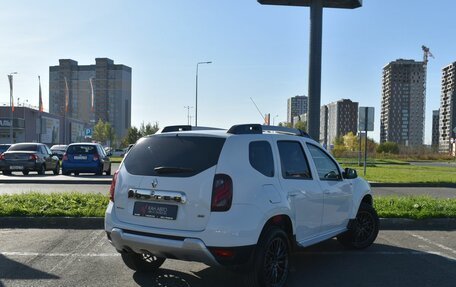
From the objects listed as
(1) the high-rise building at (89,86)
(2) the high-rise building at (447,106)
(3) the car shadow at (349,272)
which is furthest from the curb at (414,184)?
(1) the high-rise building at (89,86)

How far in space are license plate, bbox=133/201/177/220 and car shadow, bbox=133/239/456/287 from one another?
0.90 m

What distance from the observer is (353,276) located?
572cm

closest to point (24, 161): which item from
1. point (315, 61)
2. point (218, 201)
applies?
point (315, 61)

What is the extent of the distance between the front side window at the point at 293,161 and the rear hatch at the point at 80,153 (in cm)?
1583

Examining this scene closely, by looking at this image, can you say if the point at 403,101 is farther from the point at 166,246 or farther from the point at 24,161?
the point at 166,246

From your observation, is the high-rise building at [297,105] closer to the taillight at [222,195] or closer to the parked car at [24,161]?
the parked car at [24,161]

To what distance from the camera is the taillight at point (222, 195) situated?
4566 mm

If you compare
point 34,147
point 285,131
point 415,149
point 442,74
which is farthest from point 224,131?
point 442,74

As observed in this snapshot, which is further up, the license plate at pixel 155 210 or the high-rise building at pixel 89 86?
the high-rise building at pixel 89 86

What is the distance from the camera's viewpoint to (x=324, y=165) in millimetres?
6309

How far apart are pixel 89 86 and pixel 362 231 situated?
117025 mm

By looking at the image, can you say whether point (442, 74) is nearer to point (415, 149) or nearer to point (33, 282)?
point (415, 149)

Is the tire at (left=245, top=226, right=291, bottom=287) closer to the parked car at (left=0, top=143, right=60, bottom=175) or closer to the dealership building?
the parked car at (left=0, top=143, right=60, bottom=175)

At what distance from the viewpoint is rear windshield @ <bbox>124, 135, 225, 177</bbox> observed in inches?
189
